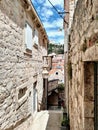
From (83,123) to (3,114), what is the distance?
7.83 feet

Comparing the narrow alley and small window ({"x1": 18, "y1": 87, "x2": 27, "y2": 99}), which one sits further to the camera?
small window ({"x1": 18, "y1": 87, "x2": 27, "y2": 99})

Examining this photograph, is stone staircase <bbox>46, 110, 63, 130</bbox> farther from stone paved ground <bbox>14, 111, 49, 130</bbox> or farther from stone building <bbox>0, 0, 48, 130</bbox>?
stone building <bbox>0, 0, 48, 130</bbox>

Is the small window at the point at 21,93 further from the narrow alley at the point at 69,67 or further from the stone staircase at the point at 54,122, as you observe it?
the stone staircase at the point at 54,122

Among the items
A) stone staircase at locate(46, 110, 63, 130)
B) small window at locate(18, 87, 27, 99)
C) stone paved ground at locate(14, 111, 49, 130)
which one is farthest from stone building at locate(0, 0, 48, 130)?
stone staircase at locate(46, 110, 63, 130)

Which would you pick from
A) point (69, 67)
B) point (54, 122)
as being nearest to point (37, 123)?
point (54, 122)

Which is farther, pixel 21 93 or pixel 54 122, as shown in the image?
pixel 54 122

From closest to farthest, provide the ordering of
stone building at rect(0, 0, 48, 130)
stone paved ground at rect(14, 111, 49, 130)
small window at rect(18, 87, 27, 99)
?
1. stone building at rect(0, 0, 48, 130)
2. small window at rect(18, 87, 27, 99)
3. stone paved ground at rect(14, 111, 49, 130)

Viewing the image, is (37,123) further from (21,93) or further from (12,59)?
(12,59)

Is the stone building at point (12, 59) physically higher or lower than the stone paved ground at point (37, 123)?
higher

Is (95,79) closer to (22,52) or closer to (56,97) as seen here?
(22,52)

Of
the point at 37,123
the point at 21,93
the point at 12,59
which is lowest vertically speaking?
the point at 37,123

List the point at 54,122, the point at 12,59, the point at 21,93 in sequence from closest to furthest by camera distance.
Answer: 1. the point at 12,59
2. the point at 21,93
3. the point at 54,122

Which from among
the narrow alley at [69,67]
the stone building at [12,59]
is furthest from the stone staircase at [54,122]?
the stone building at [12,59]

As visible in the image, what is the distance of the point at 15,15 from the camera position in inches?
229
